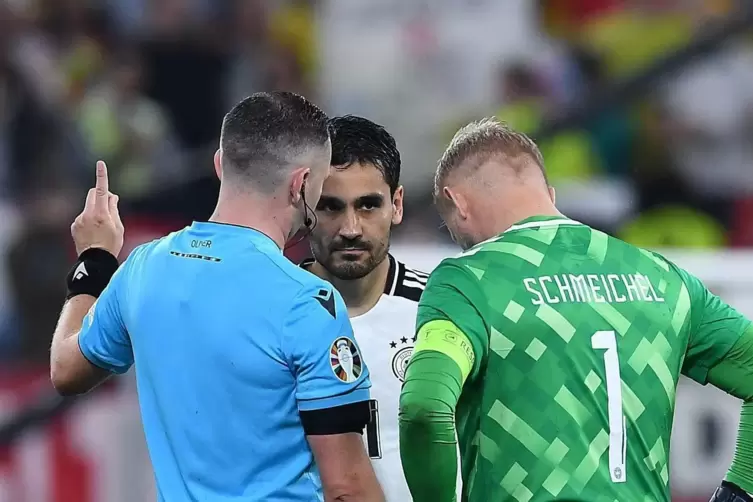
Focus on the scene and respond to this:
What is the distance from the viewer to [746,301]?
6.34 metres

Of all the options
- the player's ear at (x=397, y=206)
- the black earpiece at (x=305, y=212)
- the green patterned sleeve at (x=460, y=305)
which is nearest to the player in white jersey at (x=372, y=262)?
the player's ear at (x=397, y=206)

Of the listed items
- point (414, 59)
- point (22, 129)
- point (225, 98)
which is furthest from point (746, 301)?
point (22, 129)

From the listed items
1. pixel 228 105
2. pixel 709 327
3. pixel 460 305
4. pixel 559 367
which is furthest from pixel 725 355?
pixel 228 105

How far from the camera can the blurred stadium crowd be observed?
Answer: 803 centimetres

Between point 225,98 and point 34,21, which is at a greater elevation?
point 34,21

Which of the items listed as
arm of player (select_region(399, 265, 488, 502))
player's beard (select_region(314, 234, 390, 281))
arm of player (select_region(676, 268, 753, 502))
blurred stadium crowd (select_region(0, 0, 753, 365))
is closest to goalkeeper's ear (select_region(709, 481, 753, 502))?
arm of player (select_region(676, 268, 753, 502))

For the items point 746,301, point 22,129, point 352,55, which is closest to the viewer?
point 746,301

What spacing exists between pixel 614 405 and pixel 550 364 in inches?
7.4

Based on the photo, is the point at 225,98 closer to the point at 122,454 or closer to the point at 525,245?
the point at 122,454

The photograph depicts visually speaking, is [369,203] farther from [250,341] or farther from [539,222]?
[250,341]

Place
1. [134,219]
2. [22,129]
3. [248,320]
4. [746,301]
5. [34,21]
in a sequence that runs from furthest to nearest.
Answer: [34,21]
[22,129]
[134,219]
[746,301]
[248,320]

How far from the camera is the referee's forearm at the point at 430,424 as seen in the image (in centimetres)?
289

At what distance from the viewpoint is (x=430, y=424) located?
2.90 m

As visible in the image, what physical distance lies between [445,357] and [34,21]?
7640 millimetres
